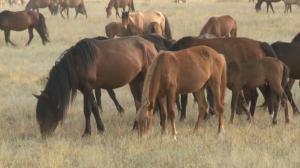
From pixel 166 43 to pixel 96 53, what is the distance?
108 inches

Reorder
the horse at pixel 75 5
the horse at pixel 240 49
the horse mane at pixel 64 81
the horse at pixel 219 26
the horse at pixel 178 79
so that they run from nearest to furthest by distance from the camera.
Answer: the horse at pixel 178 79 → the horse mane at pixel 64 81 → the horse at pixel 240 49 → the horse at pixel 219 26 → the horse at pixel 75 5

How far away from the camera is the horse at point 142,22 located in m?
18.0

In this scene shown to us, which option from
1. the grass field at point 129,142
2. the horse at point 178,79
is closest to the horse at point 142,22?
the grass field at point 129,142

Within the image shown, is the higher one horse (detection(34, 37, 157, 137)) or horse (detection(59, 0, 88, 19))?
horse (detection(34, 37, 157, 137))

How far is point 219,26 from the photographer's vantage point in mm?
16031

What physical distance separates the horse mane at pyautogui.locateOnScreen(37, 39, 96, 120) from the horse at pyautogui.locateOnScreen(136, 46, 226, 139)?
1099 millimetres

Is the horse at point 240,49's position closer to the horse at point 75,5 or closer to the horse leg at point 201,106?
the horse leg at point 201,106

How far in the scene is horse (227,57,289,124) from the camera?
799 cm

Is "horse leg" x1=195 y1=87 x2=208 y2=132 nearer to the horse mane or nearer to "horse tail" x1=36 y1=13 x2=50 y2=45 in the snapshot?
the horse mane

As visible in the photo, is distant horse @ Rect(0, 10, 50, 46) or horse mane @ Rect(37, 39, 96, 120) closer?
horse mane @ Rect(37, 39, 96, 120)

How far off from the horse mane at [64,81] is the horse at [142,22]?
10641mm

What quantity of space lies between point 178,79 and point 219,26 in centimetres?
936

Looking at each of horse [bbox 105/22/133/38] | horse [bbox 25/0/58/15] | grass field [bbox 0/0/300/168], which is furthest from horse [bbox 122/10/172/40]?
horse [bbox 25/0/58/15]

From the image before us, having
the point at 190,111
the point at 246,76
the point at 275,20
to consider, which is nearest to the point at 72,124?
the point at 190,111
